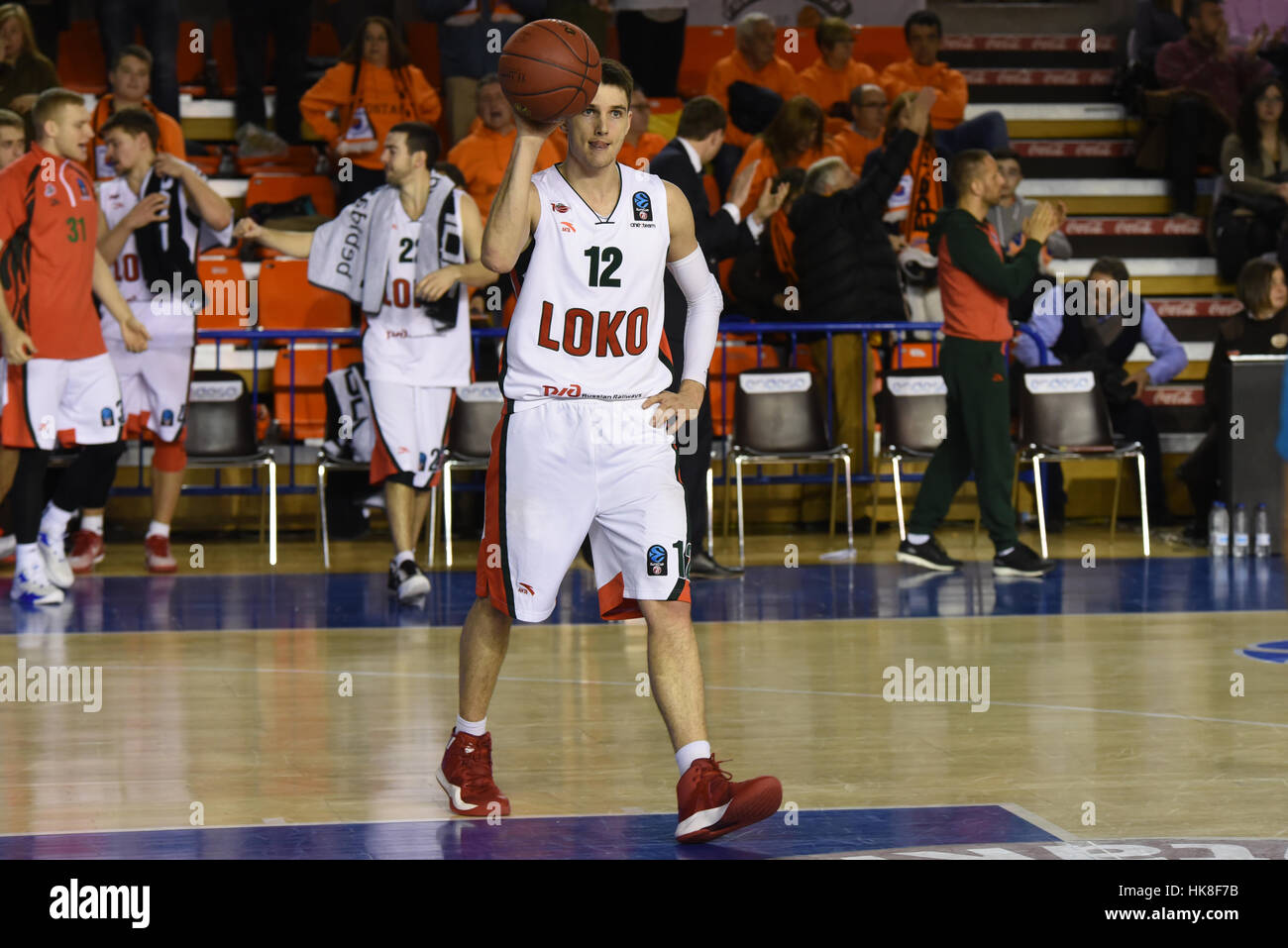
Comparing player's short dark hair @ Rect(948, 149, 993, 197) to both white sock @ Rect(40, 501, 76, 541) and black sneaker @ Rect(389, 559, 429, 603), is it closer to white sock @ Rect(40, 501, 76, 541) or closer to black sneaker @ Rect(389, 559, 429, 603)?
black sneaker @ Rect(389, 559, 429, 603)

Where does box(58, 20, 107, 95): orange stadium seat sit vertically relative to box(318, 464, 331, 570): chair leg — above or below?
above

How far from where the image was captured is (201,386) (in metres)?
10.9

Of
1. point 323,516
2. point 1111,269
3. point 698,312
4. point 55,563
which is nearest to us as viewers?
point 698,312

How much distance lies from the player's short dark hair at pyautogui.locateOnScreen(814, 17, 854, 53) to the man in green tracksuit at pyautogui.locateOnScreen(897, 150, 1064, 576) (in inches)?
206

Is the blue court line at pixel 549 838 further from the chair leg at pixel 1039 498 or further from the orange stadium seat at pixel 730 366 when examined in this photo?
the orange stadium seat at pixel 730 366

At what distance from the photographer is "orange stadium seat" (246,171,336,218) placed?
13883 mm

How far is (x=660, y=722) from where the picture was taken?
6152mm

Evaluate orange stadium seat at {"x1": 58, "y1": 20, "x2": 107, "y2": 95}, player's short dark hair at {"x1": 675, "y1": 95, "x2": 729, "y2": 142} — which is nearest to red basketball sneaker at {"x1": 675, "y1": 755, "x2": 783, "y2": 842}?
player's short dark hair at {"x1": 675, "y1": 95, "x2": 729, "y2": 142}

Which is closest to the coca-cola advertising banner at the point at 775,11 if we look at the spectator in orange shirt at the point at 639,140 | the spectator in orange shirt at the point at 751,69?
the spectator in orange shirt at the point at 751,69

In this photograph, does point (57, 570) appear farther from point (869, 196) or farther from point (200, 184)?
point (869, 196)

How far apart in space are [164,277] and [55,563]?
6.19ft

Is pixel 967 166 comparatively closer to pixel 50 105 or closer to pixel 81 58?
pixel 50 105

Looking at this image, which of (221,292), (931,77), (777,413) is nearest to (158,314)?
(221,292)

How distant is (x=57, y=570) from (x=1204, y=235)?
1069 cm
